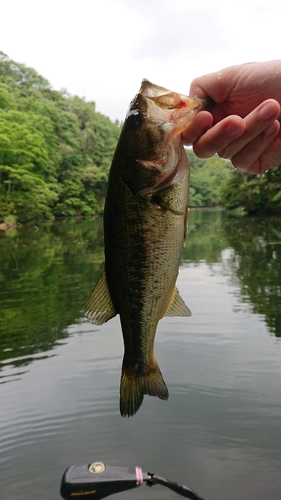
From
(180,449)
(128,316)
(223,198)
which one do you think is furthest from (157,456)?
(223,198)

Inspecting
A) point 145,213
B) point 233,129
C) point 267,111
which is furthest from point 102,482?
point 267,111

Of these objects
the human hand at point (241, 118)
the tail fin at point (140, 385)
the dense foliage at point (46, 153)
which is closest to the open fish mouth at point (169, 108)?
the human hand at point (241, 118)

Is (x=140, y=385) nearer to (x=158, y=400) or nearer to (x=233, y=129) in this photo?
(x=233, y=129)

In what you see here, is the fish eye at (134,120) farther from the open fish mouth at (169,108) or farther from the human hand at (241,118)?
the human hand at (241,118)

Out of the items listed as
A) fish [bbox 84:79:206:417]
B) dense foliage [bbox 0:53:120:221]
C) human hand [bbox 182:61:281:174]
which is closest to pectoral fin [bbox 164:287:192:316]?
fish [bbox 84:79:206:417]

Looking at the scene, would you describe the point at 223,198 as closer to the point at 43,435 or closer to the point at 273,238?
the point at 273,238

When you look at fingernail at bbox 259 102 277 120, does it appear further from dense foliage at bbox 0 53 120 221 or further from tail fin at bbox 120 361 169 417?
dense foliage at bbox 0 53 120 221

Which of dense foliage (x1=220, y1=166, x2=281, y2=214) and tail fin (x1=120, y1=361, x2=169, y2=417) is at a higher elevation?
dense foliage (x1=220, y1=166, x2=281, y2=214)
